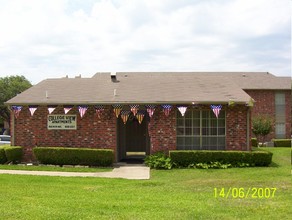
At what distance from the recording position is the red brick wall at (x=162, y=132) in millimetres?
17422

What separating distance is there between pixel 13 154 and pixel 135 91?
20.5 ft

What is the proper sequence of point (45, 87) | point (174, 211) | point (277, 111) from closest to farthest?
point (174, 211) < point (45, 87) < point (277, 111)

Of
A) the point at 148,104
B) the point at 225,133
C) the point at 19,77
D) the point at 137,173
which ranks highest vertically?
the point at 19,77

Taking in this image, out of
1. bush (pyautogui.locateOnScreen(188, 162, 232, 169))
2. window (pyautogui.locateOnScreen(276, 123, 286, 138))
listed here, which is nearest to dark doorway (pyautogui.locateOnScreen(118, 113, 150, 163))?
bush (pyautogui.locateOnScreen(188, 162, 232, 169))

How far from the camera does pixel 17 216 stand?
7121 mm

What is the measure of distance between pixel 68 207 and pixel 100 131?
9808 mm

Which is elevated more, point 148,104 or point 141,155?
point 148,104

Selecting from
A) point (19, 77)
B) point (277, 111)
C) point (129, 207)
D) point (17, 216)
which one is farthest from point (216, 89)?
point (19, 77)

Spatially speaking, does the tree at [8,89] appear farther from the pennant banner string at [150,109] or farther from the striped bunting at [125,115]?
the pennant banner string at [150,109]

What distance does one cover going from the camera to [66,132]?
1791cm

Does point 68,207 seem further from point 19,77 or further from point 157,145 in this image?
point 19,77

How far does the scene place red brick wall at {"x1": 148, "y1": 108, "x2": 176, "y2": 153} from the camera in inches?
686

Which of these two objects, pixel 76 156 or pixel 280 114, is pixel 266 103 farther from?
pixel 76 156

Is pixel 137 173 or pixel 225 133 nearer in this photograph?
pixel 137 173
